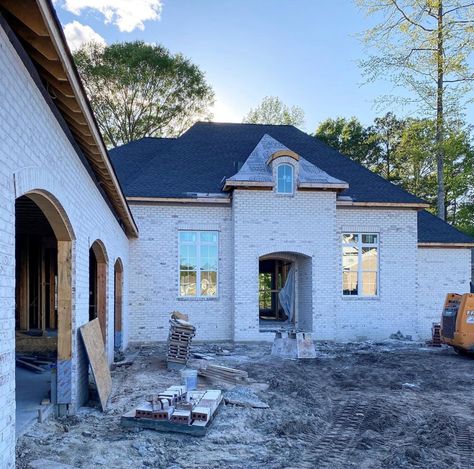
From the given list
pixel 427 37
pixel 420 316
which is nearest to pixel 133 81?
pixel 427 37

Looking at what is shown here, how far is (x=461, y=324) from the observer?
1314cm

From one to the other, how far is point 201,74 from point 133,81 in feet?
16.2

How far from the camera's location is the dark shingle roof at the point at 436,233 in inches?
703

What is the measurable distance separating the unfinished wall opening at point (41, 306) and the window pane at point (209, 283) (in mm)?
4890

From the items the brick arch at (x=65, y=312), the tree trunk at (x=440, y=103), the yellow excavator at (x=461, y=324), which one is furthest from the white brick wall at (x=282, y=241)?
A: the tree trunk at (x=440, y=103)

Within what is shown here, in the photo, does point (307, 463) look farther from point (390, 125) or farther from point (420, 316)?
point (390, 125)

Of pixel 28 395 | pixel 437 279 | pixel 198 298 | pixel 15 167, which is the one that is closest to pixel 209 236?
pixel 198 298

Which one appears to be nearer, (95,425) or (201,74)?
(95,425)

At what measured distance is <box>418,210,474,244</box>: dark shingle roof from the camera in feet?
58.5

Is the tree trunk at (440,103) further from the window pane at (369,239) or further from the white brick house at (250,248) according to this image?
the window pane at (369,239)

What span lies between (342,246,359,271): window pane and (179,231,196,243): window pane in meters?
5.28

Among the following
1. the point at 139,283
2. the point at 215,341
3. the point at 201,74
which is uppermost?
the point at 201,74

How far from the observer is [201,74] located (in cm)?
3300

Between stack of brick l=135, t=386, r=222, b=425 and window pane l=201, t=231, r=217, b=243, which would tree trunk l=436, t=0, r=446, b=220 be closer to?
window pane l=201, t=231, r=217, b=243
